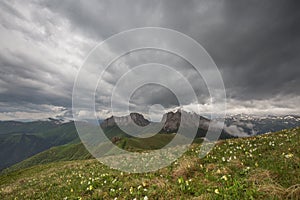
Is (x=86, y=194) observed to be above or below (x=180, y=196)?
below

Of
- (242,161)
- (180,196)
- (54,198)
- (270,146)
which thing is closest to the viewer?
(180,196)

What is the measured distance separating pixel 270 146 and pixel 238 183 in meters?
7.21

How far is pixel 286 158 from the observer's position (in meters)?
9.41

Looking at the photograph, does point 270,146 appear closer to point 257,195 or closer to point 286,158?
point 286,158

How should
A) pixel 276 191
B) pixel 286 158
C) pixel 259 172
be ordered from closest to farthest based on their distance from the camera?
pixel 276 191 → pixel 259 172 → pixel 286 158

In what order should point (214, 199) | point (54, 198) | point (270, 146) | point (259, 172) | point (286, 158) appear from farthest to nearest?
point (270, 146) → point (54, 198) → point (286, 158) → point (259, 172) → point (214, 199)

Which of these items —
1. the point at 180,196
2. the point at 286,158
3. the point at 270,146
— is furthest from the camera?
the point at 270,146

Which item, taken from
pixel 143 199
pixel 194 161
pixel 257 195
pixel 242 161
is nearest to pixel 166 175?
pixel 194 161

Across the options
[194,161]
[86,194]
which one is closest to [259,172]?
[194,161]

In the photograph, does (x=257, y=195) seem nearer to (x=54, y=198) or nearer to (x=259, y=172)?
(x=259, y=172)

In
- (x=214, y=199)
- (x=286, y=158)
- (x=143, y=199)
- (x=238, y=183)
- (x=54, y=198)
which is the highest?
(x=286, y=158)

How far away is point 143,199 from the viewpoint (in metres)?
7.86

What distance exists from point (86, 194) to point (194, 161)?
21.6 ft

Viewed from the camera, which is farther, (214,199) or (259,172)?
(259,172)
